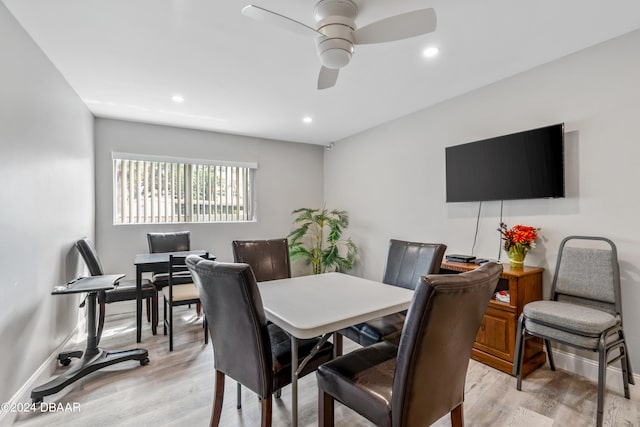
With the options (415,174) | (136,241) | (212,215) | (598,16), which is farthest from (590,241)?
(136,241)

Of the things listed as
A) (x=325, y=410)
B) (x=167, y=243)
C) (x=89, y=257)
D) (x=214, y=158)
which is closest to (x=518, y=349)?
(x=325, y=410)

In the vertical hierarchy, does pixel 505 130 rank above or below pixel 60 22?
below

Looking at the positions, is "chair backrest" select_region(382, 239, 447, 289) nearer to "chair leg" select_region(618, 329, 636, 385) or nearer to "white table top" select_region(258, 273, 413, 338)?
"white table top" select_region(258, 273, 413, 338)

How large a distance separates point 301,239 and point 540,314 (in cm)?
379

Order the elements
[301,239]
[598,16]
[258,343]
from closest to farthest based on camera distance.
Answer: [258,343] < [598,16] < [301,239]

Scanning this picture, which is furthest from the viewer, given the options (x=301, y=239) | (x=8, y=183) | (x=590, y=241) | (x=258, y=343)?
(x=301, y=239)

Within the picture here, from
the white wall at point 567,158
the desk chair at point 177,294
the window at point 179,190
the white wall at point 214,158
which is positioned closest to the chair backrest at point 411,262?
the white wall at point 567,158

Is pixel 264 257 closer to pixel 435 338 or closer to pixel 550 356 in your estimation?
pixel 435 338

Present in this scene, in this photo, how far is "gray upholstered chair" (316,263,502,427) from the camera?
103cm

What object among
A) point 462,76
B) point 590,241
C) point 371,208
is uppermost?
point 462,76

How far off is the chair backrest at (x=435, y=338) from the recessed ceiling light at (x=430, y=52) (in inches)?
72.0

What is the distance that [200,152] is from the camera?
445 centimetres

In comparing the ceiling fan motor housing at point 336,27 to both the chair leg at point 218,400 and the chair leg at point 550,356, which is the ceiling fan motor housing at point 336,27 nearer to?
the chair leg at point 218,400

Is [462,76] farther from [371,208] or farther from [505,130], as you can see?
[371,208]
